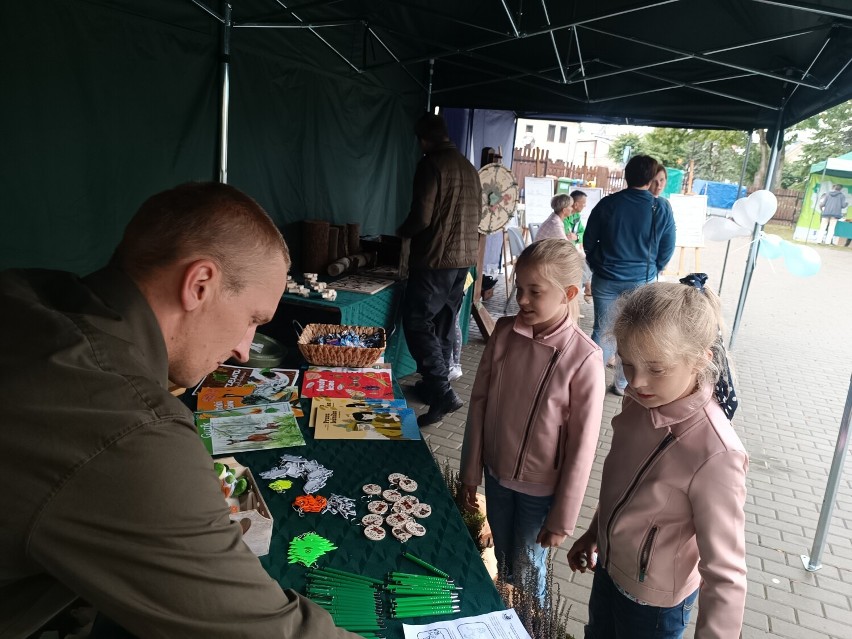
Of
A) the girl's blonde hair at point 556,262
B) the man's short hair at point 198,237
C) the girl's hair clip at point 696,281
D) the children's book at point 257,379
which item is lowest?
the children's book at point 257,379

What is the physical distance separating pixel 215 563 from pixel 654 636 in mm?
1197

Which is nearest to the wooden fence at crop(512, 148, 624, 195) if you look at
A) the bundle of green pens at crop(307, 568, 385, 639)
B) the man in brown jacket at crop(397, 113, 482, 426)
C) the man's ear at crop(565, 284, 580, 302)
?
the man in brown jacket at crop(397, 113, 482, 426)

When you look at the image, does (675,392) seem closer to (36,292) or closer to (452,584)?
(452,584)

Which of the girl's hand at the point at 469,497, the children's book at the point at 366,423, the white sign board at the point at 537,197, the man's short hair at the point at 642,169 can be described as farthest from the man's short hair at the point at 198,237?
the white sign board at the point at 537,197

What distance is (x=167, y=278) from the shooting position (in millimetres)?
947

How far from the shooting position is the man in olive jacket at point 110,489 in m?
0.68

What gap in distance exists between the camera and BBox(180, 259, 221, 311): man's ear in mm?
944

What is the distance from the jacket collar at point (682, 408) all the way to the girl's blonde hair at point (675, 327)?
0.13ft

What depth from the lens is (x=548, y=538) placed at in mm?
1847

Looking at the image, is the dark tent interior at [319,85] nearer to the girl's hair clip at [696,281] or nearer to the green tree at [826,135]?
the girl's hair clip at [696,281]

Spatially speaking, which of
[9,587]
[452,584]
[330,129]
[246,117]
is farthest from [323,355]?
[330,129]

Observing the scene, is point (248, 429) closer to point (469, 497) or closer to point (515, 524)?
point (469, 497)

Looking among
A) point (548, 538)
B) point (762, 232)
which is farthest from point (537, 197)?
point (548, 538)

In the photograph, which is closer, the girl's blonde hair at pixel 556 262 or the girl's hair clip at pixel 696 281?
the girl's hair clip at pixel 696 281
